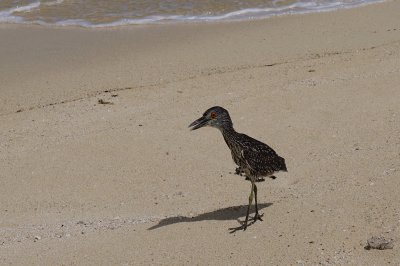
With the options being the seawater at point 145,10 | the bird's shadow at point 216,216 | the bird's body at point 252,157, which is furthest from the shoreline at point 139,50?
the bird's body at point 252,157

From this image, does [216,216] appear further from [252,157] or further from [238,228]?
[252,157]

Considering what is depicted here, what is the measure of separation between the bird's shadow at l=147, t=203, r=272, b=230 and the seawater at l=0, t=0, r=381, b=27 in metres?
9.12

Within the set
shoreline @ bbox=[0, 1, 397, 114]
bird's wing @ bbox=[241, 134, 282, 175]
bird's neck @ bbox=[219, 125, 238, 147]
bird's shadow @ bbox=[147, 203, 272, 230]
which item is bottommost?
bird's shadow @ bbox=[147, 203, 272, 230]

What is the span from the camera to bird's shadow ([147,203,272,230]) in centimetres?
720

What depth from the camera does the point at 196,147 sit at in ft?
29.5

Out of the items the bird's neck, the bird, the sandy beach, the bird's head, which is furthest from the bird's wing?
the sandy beach

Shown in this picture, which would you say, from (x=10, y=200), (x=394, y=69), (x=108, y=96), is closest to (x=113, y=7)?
(x=108, y=96)

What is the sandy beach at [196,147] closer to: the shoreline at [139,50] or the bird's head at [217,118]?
the shoreline at [139,50]

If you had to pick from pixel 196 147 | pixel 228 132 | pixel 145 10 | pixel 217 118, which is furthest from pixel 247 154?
pixel 145 10

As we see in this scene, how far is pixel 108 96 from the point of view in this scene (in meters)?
11.1

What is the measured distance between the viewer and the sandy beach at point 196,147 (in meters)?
6.69

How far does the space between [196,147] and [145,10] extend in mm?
8412

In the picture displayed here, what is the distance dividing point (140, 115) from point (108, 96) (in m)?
1.11

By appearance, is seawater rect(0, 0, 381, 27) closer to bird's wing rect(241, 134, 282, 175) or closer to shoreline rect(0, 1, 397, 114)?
shoreline rect(0, 1, 397, 114)
